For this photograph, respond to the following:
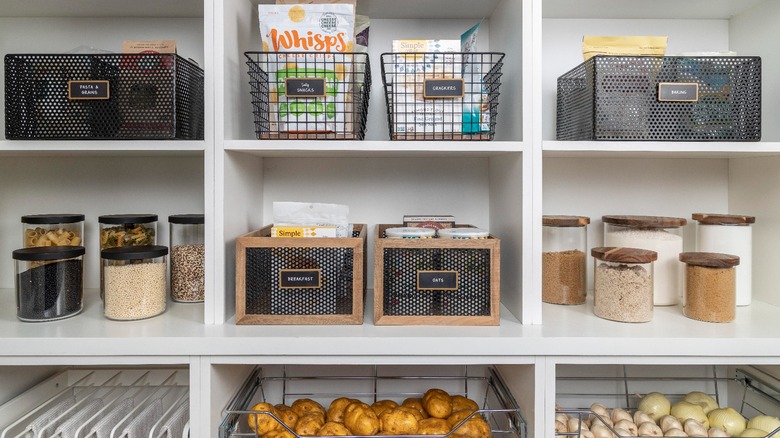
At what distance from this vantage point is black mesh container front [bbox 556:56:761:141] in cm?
113

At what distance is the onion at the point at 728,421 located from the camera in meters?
1.23

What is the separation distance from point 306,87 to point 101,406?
3.37ft

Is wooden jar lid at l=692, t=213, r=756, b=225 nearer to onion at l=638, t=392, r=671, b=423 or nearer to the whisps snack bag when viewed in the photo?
onion at l=638, t=392, r=671, b=423

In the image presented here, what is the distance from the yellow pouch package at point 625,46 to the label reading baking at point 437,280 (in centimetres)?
64

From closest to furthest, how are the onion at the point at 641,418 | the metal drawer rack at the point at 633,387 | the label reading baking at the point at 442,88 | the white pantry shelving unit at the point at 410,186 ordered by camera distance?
the white pantry shelving unit at the point at 410,186
the label reading baking at the point at 442,88
the onion at the point at 641,418
the metal drawer rack at the point at 633,387

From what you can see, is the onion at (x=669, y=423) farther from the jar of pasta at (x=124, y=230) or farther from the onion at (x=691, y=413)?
the jar of pasta at (x=124, y=230)

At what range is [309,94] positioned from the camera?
1133 millimetres

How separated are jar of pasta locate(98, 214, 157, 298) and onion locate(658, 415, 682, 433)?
4.75 feet

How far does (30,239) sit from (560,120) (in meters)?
1.49

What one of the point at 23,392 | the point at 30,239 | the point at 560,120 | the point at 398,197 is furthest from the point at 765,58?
the point at 23,392

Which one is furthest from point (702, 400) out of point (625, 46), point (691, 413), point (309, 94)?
point (309, 94)

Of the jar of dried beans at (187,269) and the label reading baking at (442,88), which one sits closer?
the label reading baking at (442,88)

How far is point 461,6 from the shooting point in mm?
1393

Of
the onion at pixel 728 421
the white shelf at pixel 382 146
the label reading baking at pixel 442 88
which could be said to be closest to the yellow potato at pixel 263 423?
the white shelf at pixel 382 146
